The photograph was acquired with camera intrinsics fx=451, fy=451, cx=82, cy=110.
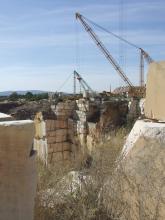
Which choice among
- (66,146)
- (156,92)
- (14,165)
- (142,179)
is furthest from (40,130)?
(14,165)

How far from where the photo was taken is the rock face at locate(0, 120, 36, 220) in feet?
10.6

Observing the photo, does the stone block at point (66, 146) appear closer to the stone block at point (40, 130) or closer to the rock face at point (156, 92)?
the stone block at point (40, 130)

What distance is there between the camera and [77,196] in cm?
453

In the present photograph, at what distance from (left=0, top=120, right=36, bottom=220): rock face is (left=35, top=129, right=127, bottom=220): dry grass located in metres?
0.90

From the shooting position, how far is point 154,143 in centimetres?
425

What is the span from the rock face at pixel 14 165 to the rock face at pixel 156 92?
2.58 m

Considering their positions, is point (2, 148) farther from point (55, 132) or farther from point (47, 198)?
point (55, 132)

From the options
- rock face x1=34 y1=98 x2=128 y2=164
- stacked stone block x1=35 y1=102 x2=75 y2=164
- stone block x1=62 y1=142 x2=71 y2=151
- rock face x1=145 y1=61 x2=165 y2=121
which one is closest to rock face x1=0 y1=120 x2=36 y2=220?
rock face x1=145 y1=61 x2=165 y2=121

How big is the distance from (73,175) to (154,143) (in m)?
1.19

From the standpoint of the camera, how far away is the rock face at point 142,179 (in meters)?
3.97

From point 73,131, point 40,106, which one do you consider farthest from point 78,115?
point 40,106

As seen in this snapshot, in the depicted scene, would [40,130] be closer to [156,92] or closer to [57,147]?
[57,147]

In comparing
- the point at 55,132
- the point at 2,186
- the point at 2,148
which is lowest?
the point at 55,132

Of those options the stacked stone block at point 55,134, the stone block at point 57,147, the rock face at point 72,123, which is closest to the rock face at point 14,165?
the rock face at point 72,123
